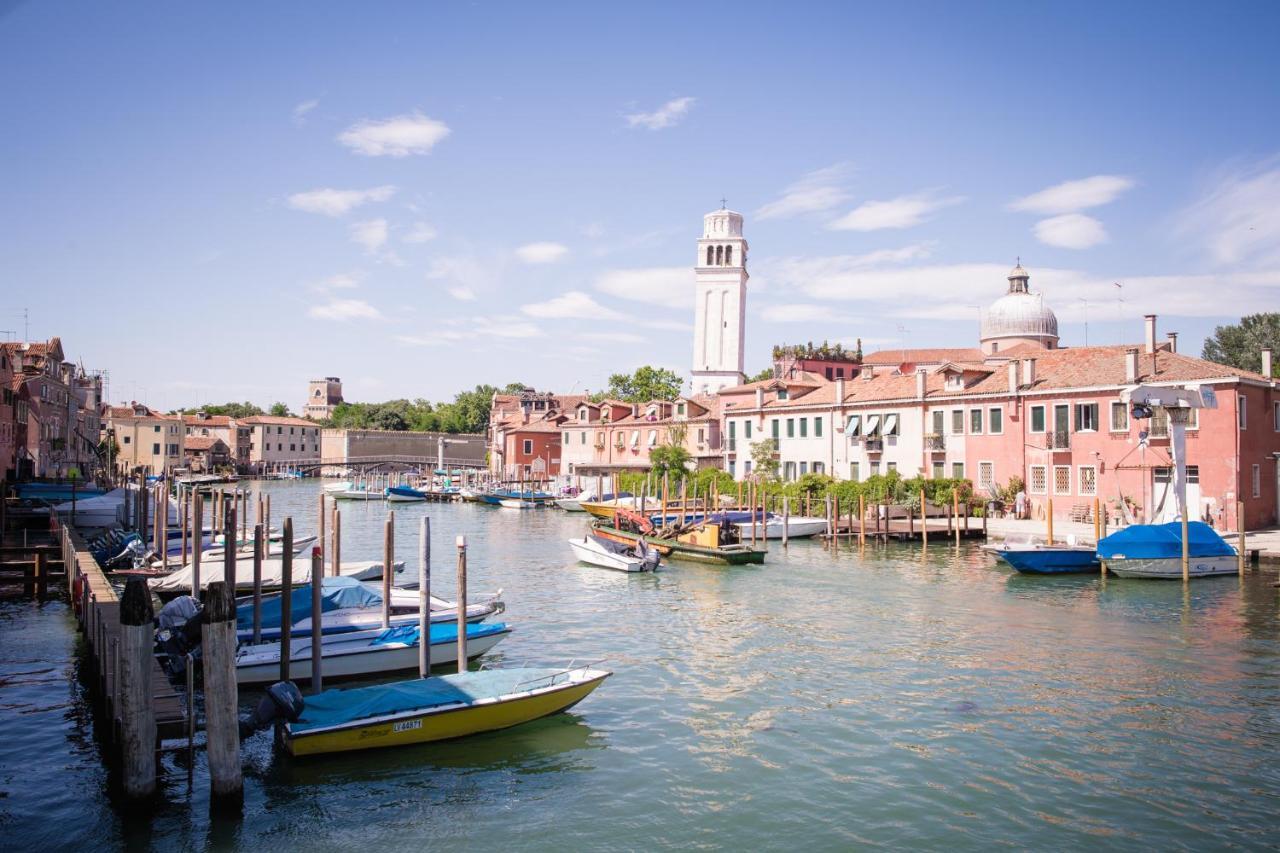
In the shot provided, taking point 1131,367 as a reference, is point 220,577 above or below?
below

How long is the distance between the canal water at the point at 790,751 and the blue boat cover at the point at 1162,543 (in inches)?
191

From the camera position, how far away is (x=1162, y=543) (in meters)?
26.2

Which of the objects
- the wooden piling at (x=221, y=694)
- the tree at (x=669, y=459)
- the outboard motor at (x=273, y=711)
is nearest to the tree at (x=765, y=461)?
the tree at (x=669, y=459)

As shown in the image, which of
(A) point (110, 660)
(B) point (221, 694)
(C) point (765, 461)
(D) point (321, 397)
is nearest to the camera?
(B) point (221, 694)

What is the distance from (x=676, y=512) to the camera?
44375 mm

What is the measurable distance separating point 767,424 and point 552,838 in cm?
4189

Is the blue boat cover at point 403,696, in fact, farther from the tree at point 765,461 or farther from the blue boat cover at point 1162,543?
the tree at point 765,461

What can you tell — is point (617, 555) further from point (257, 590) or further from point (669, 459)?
point (669, 459)

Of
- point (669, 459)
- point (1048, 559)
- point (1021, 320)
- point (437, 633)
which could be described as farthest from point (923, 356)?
point (437, 633)

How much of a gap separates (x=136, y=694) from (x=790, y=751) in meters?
7.40

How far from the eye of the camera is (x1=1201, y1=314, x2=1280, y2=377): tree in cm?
5681

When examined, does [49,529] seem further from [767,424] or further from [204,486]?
[204,486]

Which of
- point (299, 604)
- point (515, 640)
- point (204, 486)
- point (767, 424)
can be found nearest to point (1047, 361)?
point (767, 424)

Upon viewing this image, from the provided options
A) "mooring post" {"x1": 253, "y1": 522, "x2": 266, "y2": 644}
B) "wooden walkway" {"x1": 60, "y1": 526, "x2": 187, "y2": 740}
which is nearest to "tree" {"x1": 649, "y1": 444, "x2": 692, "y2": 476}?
"wooden walkway" {"x1": 60, "y1": 526, "x2": 187, "y2": 740}
